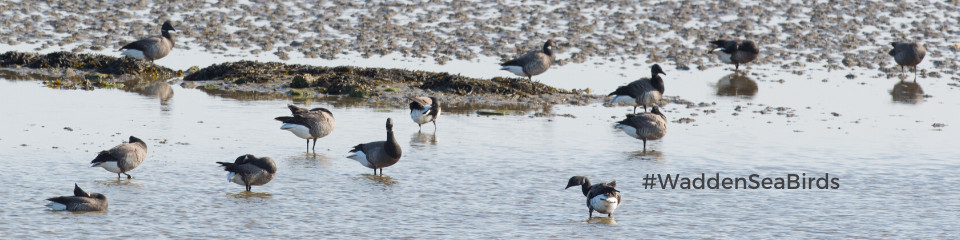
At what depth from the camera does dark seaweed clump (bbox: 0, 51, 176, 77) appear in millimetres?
33000

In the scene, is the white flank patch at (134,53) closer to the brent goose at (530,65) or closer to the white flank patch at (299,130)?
the brent goose at (530,65)

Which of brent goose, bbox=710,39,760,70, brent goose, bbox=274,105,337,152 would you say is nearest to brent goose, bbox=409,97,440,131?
brent goose, bbox=274,105,337,152

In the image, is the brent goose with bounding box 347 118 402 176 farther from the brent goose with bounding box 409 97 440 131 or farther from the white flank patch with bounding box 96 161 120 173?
the brent goose with bounding box 409 97 440 131

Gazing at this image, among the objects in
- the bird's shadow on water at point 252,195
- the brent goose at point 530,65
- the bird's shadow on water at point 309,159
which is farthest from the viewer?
the brent goose at point 530,65

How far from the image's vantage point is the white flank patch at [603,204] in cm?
1559

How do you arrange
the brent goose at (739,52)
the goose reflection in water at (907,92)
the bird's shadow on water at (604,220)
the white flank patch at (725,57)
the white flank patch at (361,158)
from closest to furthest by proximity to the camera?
1. the bird's shadow on water at (604,220)
2. the white flank patch at (361,158)
3. the goose reflection in water at (907,92)
4. the brent goose at (739,52)
5. the white flank patch at (725,57)

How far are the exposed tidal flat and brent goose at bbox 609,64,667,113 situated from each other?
636mm

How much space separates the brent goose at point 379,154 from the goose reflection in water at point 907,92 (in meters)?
16.8

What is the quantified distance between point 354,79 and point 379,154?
38.6ft

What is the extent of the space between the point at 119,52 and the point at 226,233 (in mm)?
23905

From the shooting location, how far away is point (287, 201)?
55.5ft

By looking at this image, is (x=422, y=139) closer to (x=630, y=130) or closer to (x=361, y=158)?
(x=361, y=158)

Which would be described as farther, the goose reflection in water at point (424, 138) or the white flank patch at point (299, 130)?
the goose reflection in water at point (424, 138)

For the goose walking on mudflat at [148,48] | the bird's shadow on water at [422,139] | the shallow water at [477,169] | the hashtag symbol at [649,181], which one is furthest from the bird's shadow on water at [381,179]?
the goose walking on mudflat at [148,48]
